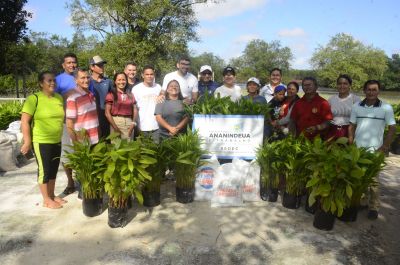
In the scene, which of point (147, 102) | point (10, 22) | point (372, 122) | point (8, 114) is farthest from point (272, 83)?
point (10, 22)

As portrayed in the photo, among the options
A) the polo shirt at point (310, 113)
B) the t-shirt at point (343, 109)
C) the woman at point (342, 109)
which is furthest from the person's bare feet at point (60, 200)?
the t-shirt at point (343, 109)

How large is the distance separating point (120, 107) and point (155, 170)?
1138mm

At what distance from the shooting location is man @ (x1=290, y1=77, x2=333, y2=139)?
15.1ft

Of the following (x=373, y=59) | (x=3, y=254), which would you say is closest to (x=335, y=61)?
(x=373, y=59)

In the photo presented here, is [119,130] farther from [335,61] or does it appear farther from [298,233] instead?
[335,61]

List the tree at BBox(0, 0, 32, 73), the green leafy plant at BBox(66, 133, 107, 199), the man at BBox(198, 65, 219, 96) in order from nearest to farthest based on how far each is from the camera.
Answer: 1. the green leafy plant at BBox(66, 133, 107, 199)
2. the man at BBox(198, 65, 219, 96)
3. the tree at BBox(0, 0, 32, 73)

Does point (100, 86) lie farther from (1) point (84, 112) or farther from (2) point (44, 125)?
(2) point (44, 125)

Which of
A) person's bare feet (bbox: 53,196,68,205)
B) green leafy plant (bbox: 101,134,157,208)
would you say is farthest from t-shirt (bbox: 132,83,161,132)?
person's bare feet (bbox: 53,196,68,205)

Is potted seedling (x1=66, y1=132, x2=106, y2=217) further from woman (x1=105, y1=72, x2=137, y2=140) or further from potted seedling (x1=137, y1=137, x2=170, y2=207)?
woman (x1=105, y1=72, x2=137, y2=140)

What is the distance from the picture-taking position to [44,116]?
407 centimetres

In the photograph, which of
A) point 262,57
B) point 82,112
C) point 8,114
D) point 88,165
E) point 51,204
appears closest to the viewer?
point 88,165

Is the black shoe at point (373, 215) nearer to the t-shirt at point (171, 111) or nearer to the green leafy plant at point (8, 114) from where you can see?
the t-shirt at point (171, 111)

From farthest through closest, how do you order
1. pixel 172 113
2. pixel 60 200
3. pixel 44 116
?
pixel 172 113 < pixel 60 200 < pixel 44 116

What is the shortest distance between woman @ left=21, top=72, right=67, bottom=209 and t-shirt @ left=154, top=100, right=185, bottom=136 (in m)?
1.37
